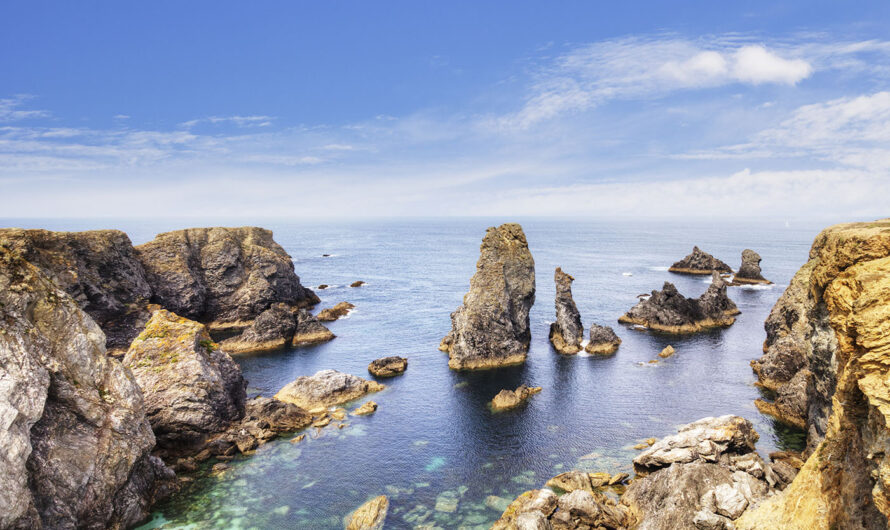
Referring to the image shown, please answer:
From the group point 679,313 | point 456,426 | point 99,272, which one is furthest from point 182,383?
point 679,313

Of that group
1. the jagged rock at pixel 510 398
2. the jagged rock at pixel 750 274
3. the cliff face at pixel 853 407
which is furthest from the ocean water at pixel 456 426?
the jagged rock at pixel 750 274

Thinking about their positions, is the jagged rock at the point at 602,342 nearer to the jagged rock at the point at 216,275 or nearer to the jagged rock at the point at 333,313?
the jagged rock at the point at 333,313

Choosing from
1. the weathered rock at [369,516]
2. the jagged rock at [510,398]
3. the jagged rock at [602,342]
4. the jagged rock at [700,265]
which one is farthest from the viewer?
the jagged rock at [700,265]

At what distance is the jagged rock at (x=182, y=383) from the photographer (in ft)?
142

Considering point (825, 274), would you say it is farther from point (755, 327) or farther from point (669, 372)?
point (755, 327)

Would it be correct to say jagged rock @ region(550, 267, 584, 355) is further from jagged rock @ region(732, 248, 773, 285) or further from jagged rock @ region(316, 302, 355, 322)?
jagged rock @ region(732, 248, 773, 285)

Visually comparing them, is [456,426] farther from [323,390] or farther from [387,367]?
[387,367]

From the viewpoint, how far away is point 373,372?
66.1 meters

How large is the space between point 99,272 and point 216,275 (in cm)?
2213

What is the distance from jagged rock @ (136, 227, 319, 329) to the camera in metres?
87.9

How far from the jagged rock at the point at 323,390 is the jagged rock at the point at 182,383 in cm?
707

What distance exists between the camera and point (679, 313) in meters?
85.3

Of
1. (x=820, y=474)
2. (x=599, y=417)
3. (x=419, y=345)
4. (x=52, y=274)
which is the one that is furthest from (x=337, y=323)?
(x=820, y=474)

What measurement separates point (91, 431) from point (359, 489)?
18000mm
